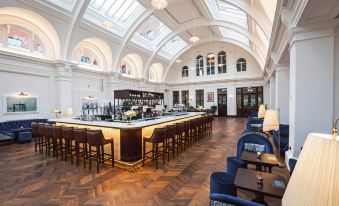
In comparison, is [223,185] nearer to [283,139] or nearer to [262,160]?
[262,160]

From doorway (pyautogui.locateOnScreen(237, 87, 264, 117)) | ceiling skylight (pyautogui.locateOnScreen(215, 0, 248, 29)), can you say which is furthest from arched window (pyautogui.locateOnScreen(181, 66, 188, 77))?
ceiling skylight (pyautogui.locateOnScreen(215, 0, 248, 29))

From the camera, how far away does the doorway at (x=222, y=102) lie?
634 inches

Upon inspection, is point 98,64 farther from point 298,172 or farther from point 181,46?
point 298,172

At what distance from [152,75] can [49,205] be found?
1487 cm

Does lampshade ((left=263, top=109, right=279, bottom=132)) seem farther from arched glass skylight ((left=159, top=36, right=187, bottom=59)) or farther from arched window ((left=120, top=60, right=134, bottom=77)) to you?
arched glass skylight ((left=159, top=36, right=187, bottom=59))

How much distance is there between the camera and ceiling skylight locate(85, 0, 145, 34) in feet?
27.1

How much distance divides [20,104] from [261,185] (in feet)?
28.8

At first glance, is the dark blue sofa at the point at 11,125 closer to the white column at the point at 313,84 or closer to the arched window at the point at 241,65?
the white column at the point at 313,84

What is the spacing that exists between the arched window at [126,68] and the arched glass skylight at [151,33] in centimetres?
203

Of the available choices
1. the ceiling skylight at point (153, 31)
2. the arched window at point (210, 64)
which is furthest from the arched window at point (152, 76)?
the arched window at point (210, 64)

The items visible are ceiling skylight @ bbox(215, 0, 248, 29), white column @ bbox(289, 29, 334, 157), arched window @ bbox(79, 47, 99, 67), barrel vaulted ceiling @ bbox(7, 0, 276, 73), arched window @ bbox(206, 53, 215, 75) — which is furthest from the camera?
arched window @ bbox(206, 53, 215, 75)

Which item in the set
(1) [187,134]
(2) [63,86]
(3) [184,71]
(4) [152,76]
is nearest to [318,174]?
(1) [187,134]

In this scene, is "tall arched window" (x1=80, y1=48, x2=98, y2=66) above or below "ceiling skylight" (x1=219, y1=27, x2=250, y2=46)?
below

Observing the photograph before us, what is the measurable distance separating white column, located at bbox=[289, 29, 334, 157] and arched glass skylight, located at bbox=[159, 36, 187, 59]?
12.8 metres
